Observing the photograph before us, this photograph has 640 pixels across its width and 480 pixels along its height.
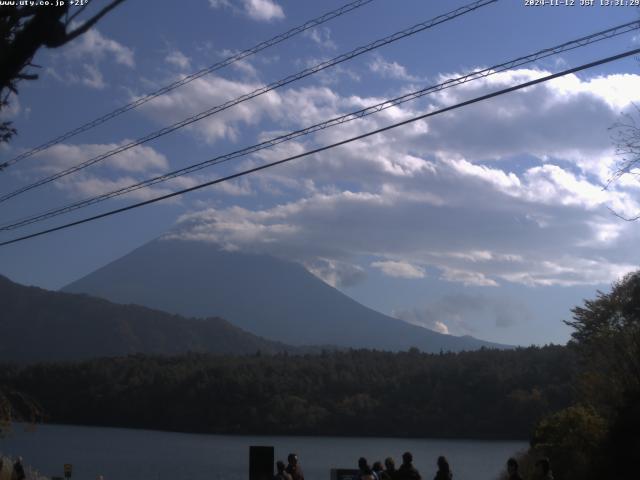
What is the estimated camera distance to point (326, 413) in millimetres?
92875

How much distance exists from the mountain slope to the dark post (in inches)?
5647

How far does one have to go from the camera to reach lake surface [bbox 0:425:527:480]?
50344mm

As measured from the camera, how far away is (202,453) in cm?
6794

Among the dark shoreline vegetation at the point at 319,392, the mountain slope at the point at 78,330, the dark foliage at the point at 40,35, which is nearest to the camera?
the dark foliage at the point at 40,35

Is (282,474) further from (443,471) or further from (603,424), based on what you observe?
(603,424)

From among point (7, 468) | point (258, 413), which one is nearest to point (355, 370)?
point (258, 413)

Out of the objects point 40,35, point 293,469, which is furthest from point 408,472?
point 40,35

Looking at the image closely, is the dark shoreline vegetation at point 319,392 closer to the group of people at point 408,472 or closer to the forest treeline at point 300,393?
the forest treeline at point 300,393

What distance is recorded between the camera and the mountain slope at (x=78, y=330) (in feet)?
532

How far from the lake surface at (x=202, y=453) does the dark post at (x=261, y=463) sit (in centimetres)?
2590

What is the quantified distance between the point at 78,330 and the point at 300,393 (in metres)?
91.1

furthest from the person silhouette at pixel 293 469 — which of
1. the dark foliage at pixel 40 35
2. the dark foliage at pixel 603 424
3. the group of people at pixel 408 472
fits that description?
the dark foliage at pixel 40 35

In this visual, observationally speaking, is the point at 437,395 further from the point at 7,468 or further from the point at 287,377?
the point at 7,468

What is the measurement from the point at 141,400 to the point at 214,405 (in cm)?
813
